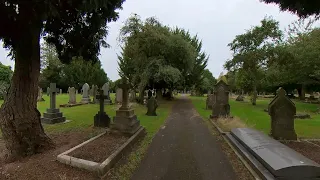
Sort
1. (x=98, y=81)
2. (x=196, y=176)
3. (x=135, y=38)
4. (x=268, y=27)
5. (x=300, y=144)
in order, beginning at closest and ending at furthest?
(x=196, y=176), (x=300, y=144), (x=135, y=38), (x=268, y=27), (x=98, y=81)

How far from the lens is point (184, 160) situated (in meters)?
5.83

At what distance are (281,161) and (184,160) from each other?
2.24m

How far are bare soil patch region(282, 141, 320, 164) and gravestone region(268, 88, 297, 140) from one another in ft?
1.49

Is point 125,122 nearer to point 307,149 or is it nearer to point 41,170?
point 41,170

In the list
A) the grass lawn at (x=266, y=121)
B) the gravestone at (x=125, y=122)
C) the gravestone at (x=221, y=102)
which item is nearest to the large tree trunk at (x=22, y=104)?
the gravestone at (x=125, y=122)

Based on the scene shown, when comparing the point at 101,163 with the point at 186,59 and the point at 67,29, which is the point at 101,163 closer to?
the point at 67,29

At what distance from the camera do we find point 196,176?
189 inches

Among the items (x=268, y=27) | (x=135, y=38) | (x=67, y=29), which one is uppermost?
(x=268, y=27)

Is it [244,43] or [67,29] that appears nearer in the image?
[67,29]

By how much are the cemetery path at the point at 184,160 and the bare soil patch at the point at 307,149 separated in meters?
2.07

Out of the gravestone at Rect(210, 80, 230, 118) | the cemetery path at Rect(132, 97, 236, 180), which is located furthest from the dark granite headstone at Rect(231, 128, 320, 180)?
the gravestone at Rect(210, 80, 230, 118)

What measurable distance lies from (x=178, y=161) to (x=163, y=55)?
18174 millimetres

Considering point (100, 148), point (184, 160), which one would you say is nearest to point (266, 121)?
point (184, 160)

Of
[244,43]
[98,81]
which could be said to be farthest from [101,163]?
[98,81]
